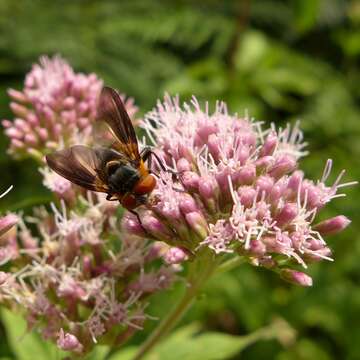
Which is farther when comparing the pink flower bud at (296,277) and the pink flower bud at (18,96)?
the pink flower bud at (18,96)

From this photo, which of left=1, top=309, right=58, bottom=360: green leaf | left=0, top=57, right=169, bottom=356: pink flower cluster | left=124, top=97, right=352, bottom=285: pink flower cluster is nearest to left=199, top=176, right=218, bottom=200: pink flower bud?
left=124, top=97, right=352, bottom=285: pink flower cluster

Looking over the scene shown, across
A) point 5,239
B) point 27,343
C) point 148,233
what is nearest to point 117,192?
point 148,233

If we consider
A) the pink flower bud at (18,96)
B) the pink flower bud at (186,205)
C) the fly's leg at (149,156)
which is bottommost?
the pink flower bud at (18,96)

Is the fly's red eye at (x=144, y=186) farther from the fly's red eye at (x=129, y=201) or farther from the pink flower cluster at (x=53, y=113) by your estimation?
the pink flower cluster at (x=53, y=113)

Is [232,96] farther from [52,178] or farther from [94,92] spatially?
[52,178]

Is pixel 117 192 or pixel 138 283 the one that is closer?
pixel 117 192

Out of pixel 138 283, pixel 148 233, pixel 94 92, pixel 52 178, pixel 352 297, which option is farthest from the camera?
pixel 352 297

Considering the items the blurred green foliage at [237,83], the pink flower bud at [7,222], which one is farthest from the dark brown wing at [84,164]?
the blurred green foliage at [237,83]
